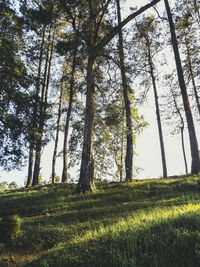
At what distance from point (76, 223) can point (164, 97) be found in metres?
17.8

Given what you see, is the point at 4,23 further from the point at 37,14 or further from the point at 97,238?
the point at 97,238

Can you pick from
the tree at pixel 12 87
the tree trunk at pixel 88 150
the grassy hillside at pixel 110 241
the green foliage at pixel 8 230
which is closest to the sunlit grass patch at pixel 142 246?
the grassy hillside at pixel 110 241

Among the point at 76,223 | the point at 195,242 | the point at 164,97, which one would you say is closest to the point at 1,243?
the point at 76,223

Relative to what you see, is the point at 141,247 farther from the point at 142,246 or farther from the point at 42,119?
the point at 42,119

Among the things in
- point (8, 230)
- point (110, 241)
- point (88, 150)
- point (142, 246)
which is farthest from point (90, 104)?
point (142, 246)

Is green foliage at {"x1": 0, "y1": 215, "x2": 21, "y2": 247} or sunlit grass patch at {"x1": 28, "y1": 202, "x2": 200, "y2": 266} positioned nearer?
sunlit grass patch at {"x1": 28, "y1": 202, "x2": 200, "y2": 266}

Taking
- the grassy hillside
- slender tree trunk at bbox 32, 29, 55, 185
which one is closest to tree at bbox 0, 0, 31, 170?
slender tree trunk at bbox 32, 29, 55, 185

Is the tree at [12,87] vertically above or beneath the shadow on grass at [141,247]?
above

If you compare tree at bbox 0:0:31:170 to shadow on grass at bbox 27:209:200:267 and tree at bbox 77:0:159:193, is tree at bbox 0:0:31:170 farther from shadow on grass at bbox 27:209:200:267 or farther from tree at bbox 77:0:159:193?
shadow on grass at bbox 27:209:200:267

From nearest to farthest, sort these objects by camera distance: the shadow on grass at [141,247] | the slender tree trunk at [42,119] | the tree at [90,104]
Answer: the shadow on grass at [141,247] < the tree at [90,104] < the slender tree trunk at [42,119]

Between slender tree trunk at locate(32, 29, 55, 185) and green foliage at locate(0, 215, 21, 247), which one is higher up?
slender tree trunk at locate(32, 29, 55, 185)

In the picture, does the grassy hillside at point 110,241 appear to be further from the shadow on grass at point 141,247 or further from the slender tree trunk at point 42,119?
the slender tree trunk at point 42,119

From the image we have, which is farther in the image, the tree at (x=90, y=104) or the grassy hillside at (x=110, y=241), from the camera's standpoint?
the tree at (x=90, y=104)

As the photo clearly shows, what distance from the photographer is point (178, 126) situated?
2041cm
